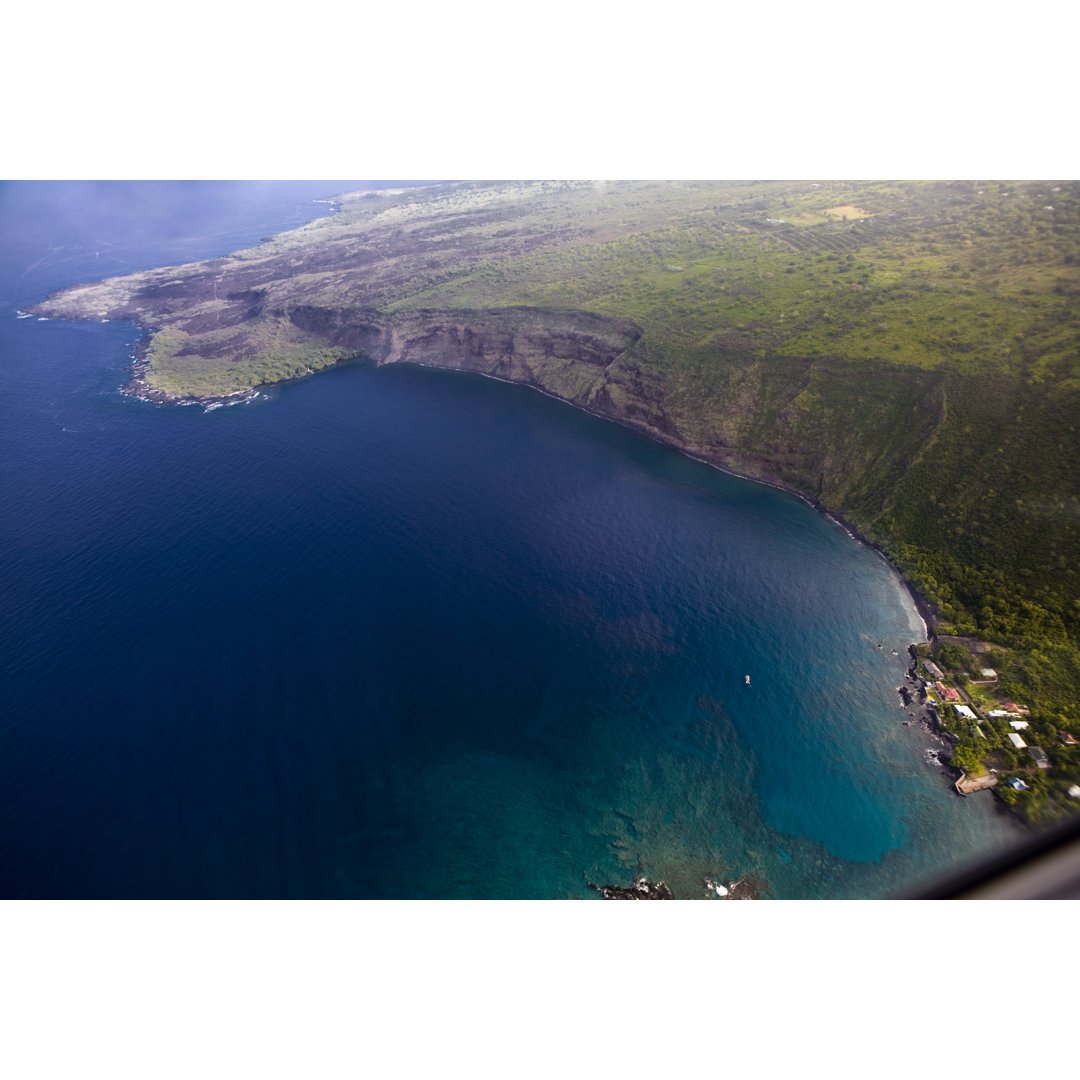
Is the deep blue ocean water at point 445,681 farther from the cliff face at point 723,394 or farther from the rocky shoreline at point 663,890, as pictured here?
the cliff face at point 723,394

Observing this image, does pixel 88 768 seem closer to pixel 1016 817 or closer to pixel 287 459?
pixel 287 459

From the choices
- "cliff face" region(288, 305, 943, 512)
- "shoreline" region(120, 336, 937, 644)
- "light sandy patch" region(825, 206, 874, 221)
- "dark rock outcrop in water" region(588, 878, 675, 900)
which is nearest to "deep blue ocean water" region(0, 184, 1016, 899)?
"dark rock outcrop in water" region(588, 878, 675, 900)

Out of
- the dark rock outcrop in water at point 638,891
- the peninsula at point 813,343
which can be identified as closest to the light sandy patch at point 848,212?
the peninsula at point 813,343

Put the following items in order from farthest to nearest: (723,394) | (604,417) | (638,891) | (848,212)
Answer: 1. (848,212)
2. (604,417)
3. (723,394)
4. (638,891)

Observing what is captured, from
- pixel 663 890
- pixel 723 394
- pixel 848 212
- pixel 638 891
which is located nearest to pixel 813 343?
pixel 723 394

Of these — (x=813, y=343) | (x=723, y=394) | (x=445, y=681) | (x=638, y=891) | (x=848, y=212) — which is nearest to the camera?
(x=638, y=891)

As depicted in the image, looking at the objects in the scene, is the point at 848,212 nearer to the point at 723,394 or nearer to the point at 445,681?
the point at 723,394

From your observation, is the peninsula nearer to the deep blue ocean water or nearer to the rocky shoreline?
the deep blue ocean water
